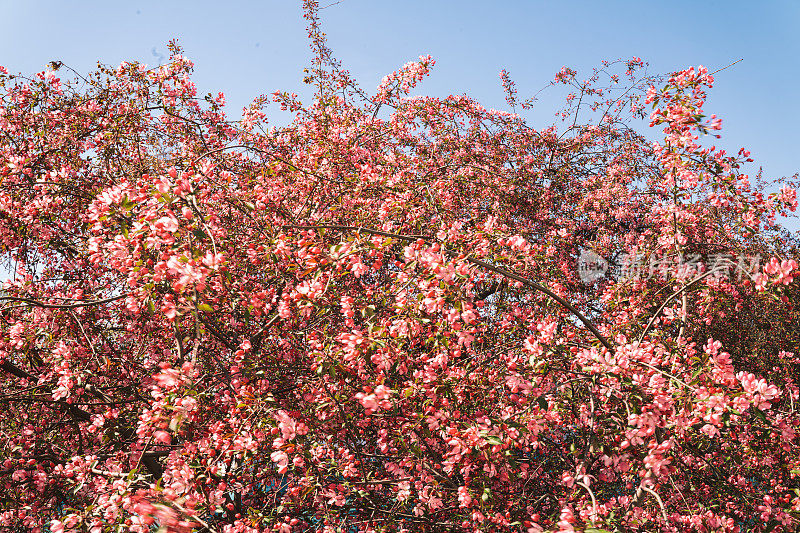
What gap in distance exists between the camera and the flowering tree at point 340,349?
276 cm

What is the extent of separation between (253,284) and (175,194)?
1.81 metres

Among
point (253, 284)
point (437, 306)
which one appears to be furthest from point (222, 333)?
point (437, 306)

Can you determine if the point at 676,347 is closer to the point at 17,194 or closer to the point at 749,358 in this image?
the point at 749,358

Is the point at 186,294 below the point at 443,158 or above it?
below

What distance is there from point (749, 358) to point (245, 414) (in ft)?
22.9

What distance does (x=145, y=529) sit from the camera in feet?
7.47

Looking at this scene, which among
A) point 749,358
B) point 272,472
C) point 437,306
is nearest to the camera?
point 437,306

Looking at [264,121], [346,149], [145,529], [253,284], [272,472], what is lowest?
[145,529]

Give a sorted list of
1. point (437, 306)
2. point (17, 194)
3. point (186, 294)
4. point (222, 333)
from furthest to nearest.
A: point (17, 194), point (222, 333), point (186, 294), point (437, 306)

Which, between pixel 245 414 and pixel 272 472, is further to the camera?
pixel 272 472

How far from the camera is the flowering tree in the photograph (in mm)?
2760

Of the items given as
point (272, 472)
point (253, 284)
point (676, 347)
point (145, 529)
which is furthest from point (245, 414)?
point (676, 347)

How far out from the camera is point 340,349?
2859mm

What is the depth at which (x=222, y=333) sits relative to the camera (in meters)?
4.14
